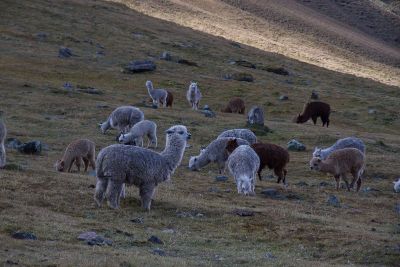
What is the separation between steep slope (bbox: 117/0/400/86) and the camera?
306 ft

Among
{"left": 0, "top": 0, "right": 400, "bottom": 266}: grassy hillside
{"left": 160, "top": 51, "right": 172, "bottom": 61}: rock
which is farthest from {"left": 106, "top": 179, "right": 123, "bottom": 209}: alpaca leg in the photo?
{"left": 160, "top": 51, "right": 172, "bottom": 61}: rock

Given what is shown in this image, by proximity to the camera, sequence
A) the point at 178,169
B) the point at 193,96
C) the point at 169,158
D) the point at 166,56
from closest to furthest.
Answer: the point at 169,158 → the point at 178,169 → the point at 193,96 → the point at 166,56

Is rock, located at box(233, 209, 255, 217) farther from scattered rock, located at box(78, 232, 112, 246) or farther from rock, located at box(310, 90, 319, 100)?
rock, located at box(310, 90, 319, 100)

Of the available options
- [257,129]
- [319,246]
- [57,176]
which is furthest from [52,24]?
[319,246]

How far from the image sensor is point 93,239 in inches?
588

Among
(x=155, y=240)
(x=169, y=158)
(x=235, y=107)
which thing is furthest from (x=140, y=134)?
(x=235, y=107)

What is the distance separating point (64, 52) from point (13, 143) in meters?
33.1

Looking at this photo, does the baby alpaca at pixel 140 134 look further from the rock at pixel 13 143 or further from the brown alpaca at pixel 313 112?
the brown alpaca at pixel 313 112

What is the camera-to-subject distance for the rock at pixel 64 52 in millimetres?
59750

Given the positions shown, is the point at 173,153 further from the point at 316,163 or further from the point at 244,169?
the point at 316,163

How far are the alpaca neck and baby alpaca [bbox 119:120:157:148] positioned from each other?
10.5 metres

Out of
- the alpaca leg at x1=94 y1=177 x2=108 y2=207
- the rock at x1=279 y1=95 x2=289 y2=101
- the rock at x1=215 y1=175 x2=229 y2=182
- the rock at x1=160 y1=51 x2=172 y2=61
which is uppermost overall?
the rock at x1=160 y1=51 x2=172 y2=61

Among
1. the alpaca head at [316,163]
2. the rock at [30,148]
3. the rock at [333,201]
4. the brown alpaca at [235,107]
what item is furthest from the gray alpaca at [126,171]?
the brown alpaca at [235,107]

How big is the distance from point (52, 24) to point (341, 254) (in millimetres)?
59875
